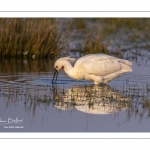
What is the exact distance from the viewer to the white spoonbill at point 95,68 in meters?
12.0

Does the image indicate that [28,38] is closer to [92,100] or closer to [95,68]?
[95,68]

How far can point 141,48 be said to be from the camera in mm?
18219

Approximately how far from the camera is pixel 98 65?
12094 millimetres

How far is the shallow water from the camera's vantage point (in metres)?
8.73

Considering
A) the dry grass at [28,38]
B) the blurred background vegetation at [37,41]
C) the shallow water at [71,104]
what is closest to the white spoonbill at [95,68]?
the shallow water at [71,104]

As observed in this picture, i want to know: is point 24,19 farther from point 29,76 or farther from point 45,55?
point 29,76

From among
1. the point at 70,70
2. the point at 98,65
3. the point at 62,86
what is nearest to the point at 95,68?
the point at 98,65

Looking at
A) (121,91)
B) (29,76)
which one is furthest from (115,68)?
(29,76)

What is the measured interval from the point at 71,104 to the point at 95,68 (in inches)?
86.2

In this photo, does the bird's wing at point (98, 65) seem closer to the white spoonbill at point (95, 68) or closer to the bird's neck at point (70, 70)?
the white spoonbill at point (95, 68)

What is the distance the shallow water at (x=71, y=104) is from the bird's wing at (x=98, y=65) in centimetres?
34

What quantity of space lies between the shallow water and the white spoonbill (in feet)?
0.67
